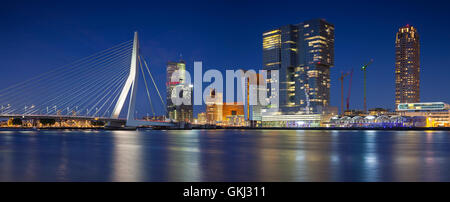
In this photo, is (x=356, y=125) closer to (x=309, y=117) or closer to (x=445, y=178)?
(x=309, y=117)

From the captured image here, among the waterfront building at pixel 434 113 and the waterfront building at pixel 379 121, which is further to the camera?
the waterfront building at pixel 434 113

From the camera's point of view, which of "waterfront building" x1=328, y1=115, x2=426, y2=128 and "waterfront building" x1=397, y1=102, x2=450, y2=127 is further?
"waterfront building" x1=397, y1=102, x2=450, y2=127

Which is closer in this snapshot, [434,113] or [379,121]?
[434,113]

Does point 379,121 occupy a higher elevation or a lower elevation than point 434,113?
lower
